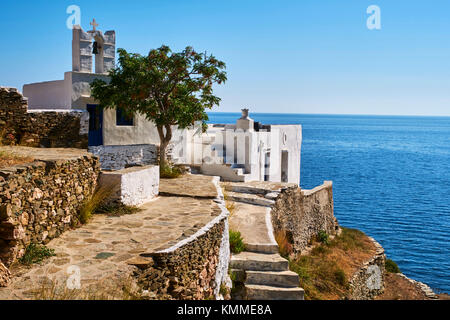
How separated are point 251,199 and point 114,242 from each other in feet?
26.2

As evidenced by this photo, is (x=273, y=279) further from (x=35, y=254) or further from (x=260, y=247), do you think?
(x=35, y=254)

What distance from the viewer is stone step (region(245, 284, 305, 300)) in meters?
8.63

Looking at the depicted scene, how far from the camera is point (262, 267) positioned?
9.33 metres

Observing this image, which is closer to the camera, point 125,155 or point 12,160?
point 12,160

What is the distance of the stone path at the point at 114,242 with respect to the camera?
542cm

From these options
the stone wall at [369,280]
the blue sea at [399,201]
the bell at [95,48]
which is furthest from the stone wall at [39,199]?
A: the blue sea at [399,201]

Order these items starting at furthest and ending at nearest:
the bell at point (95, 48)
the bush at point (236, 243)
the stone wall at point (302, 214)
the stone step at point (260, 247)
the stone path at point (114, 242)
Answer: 1. the bell at point (95, 48)
2. the stone wall at point (302, 214)
3. the stone step at point (260, 247)
4. the bush at point (236, 243)
5. the stone path at point (114, 242)

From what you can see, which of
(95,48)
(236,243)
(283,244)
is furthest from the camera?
(95,48)

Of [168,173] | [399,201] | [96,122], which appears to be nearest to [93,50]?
[96,122]

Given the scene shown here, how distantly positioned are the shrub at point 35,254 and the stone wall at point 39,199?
3.3 inches

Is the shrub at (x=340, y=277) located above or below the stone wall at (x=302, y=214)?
below

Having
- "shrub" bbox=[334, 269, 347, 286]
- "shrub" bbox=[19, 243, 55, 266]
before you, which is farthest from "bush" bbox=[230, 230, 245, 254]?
"shrub" bbox=[334, 269, 347, 286]

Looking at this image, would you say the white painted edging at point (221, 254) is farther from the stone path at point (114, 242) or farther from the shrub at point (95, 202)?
the shrub at point (95, 202)
